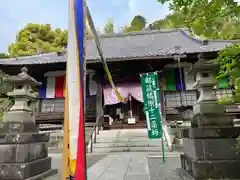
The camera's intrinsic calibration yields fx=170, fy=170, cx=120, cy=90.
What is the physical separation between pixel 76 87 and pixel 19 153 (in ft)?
8.70

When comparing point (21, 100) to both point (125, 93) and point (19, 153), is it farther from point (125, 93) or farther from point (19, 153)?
point (125, 93)

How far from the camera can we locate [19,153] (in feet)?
11.0

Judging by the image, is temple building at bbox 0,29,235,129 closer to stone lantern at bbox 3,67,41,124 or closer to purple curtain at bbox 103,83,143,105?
purple curtain at bbox 103,83,143,105

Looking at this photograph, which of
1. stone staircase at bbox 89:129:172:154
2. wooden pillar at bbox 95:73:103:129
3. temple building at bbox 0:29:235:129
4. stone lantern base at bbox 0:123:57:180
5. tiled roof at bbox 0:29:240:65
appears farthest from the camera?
tiled roof at bbox 0:29:240:65

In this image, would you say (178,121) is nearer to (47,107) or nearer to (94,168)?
(94,168)

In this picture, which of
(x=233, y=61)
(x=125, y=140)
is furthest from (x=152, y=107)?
(x=233, y=61)

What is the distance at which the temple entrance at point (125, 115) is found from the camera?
11.1m

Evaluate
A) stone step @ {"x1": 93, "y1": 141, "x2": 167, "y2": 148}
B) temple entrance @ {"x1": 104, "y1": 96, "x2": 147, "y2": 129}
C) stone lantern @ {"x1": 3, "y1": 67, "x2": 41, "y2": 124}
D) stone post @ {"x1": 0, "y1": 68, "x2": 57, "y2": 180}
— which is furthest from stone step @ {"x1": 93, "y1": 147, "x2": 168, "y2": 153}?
stone lantern @ {"x1": 3, "y1": 67, "x2": 41, "y2": 124}

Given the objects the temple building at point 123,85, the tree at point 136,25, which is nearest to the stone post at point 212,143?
the temple building at point 123,85

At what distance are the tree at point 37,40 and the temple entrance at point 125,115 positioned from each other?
12.5 meters

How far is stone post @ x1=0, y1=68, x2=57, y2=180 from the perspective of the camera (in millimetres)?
3331

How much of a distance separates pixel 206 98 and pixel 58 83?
10.6 m

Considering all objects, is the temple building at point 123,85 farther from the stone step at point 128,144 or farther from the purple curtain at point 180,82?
the stone step at point 128,144

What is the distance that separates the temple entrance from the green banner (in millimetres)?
5412
